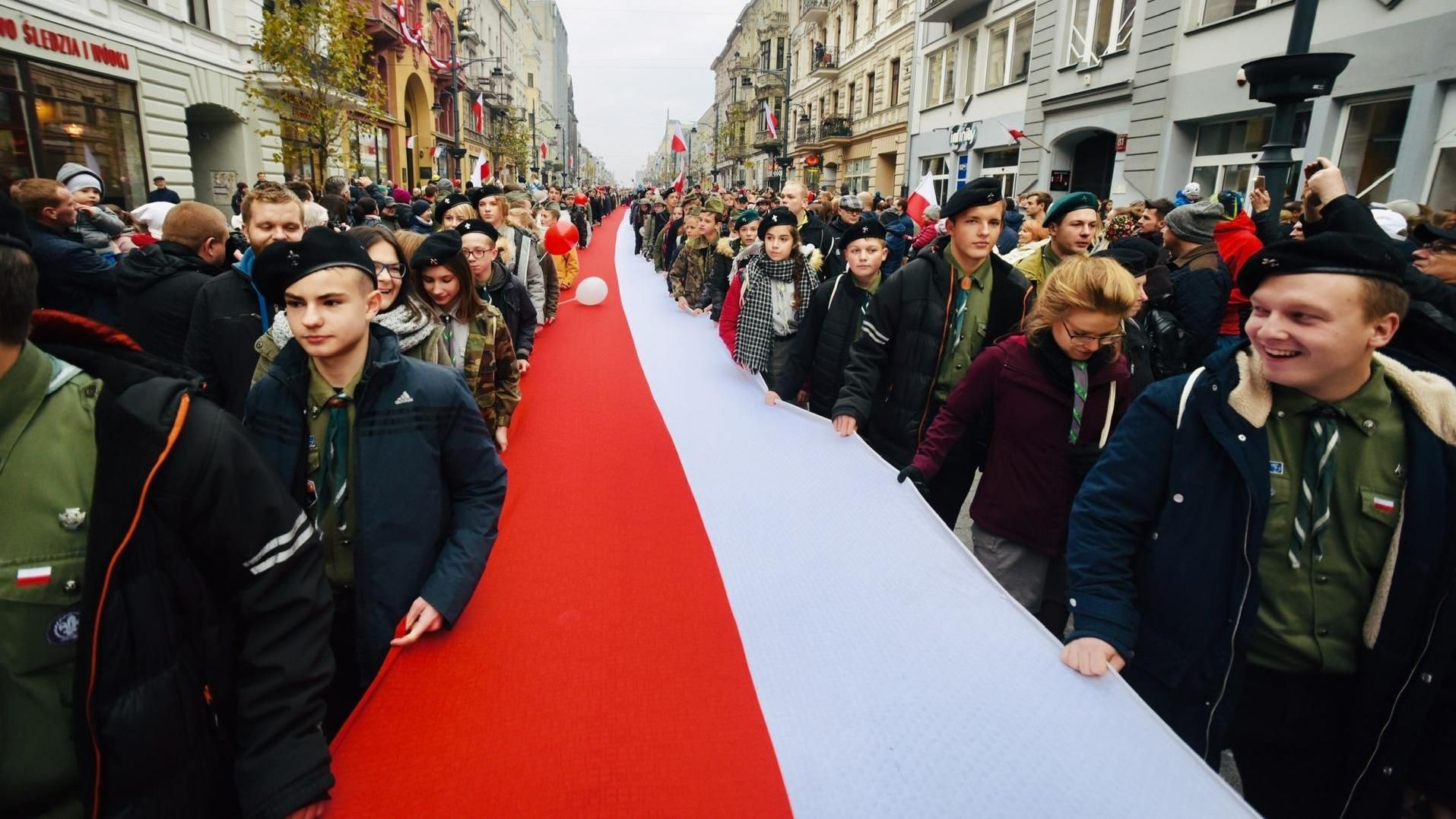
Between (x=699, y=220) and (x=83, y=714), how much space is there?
8460mm

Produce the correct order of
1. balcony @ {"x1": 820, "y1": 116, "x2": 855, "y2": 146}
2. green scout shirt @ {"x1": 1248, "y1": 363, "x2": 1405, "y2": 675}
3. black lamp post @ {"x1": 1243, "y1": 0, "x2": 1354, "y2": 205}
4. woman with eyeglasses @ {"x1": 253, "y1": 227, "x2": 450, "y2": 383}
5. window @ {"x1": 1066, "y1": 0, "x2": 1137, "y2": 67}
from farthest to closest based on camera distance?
balcony @ {"x1": 820, "y1": 116, "x2": 855, "y2": 146} → window @ {"x1": 1066, "y1": 0, "x2": 1137, "y2": 67} → black lamp post @ {"x1": 1243, "y1": 0, "x2": 1354, "y2": 205} → woman with eyeglasses @ {"x1": 253, "y1": 227, "x2": 450, "y2": 383} → green scout shirt @ {"x1": 1248, "y1": 363, "x2": 1405, "y2": 675}

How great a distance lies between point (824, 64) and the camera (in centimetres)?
3650

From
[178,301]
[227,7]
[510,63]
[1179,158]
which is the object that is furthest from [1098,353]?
[510,63]

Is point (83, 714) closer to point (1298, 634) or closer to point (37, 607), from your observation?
point (37, 607)

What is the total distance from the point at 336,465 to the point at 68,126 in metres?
16.3

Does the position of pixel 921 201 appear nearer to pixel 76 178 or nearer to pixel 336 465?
pixel 76 178

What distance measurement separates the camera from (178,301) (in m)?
3.87

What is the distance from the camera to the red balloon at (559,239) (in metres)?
11.4

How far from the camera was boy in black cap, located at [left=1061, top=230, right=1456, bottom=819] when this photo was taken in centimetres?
176

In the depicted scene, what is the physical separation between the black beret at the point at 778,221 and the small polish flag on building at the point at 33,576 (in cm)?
447

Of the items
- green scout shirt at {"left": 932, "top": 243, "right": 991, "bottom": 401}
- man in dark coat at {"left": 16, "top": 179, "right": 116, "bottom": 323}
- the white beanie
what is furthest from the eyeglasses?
the white beanie

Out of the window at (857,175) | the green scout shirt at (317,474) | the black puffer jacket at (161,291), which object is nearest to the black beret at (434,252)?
the black puffer jacket at (161,291)

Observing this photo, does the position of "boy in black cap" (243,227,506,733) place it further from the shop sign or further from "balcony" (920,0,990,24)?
"balcony" (920,0,990,24)

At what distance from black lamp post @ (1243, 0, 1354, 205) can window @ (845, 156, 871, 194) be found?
26.5m
